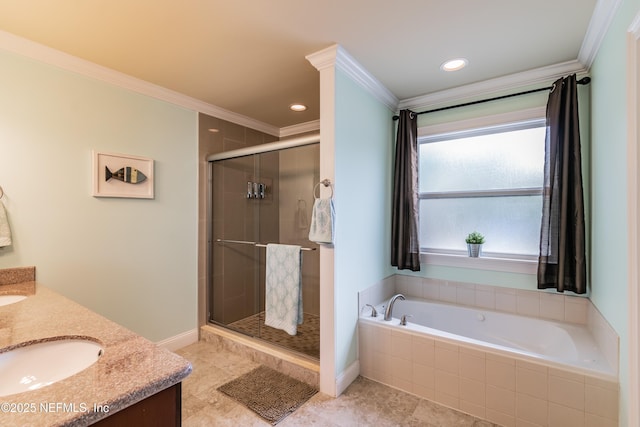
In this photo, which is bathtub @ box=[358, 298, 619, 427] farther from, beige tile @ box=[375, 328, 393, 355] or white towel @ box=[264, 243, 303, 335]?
white towel @ box=[264, 243, 303, 335]

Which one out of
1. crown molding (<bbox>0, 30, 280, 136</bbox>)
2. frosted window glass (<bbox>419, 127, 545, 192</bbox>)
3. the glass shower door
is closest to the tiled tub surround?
frosted window glass (<bbox>419, 127, 545, 192</bbox>)

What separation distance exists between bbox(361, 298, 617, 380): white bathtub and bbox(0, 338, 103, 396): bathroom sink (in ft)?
5.75

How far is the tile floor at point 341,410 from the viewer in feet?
5.89

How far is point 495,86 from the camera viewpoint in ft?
7.89

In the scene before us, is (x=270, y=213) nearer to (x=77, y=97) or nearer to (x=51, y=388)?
(x=77, y=97)

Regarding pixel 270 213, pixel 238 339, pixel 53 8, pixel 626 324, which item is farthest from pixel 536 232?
pixel 53 8

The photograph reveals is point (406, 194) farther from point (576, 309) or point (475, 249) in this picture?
point (576, 309)

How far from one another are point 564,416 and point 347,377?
1250 mm

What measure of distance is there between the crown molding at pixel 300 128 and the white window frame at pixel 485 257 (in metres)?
1.28

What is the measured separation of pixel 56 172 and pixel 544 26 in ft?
10.4

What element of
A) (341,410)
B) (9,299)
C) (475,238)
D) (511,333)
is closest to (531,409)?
(511,333)

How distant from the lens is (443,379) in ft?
6.50

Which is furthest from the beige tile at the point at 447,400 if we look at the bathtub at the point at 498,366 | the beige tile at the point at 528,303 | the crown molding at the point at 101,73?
the crown molding at the point at 101,73

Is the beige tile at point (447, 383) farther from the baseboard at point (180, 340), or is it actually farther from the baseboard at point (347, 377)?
the baseboard at point (180, 340)
